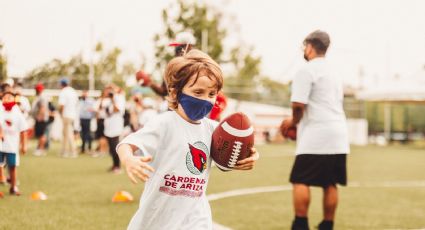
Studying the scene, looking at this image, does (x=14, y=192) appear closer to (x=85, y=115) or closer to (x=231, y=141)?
(x=231, y=141)

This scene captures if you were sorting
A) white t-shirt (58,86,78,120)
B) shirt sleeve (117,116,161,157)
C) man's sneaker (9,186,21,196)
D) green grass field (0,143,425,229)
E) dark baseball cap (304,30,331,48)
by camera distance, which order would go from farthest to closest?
1. white t-shirt (58,86,78,120)
2. man's sneaker (9,186,21,196)
3. green grass field (0,143,425,229)
4. dark baseball cap (304,30,331,48)
5. shirt sleeve (117,116,161,157)

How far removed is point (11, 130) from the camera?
29.8ft

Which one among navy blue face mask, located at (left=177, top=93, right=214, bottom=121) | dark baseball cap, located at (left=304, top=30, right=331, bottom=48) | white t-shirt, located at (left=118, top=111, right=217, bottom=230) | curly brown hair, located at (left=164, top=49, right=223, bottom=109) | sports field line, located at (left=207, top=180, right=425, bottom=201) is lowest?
sports field line, located at (left=207, top=180, right=425, bottom=201)

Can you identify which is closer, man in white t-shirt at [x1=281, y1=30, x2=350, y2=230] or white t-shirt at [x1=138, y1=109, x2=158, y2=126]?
man in white t-shirt at [x1=281, y1=30, x2=350, y2=230]

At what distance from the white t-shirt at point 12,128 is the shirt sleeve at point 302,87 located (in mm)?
4888

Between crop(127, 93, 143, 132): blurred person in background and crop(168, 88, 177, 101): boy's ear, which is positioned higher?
crop(168, 88, 177, 101): boy's ear

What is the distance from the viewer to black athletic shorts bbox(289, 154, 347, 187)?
6113 mm

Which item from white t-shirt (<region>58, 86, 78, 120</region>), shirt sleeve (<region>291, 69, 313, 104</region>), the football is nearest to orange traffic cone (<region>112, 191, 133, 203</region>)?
shirt sleeve (<region>291, 69, 313, 104</region>)

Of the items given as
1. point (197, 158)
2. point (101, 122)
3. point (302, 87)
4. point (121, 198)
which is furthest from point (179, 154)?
point (101, 122)

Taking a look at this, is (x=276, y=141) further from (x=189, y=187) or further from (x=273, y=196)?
(x=189, y=187)

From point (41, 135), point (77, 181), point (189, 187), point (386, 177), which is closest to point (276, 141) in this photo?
point (41, 135)

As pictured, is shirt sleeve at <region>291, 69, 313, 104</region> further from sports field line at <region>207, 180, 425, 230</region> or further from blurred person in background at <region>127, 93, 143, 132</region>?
blurred person in background at <region>127, 93, 143, 132</region>

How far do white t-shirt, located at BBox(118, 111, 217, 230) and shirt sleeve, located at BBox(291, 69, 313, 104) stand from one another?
266 centimetres

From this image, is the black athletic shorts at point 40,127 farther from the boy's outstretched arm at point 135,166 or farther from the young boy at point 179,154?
the boy's outstretched arm at point 135,166
